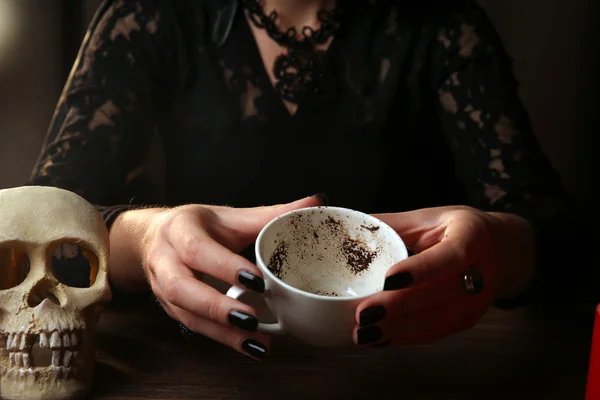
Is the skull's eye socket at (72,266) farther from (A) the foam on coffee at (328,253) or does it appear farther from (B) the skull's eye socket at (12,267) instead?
(A) the foam on coffee at (328,253)

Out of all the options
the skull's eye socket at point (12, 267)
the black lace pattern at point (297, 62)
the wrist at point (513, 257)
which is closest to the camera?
the skull's eye socket at point (12, 267)

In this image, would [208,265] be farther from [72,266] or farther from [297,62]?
[297,62]

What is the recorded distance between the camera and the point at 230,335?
0.46 m

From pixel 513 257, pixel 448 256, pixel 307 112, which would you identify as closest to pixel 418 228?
pixel 448 256

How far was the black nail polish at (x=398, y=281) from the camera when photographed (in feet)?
1.40

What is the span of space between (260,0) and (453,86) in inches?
9.8

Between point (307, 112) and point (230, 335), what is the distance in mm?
339

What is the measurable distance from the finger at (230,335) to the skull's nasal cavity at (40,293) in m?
0.08

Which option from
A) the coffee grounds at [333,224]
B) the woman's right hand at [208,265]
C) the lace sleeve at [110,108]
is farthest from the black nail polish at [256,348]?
the lace sleeve at [110,108]

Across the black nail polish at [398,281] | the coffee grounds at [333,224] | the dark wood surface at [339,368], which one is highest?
the coffee grounds at [333,224]

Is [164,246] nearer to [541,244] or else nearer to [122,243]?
[122,243]

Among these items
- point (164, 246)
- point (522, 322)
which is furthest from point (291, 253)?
point (522, 322)

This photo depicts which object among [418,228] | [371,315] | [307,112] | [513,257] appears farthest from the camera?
[307,112]

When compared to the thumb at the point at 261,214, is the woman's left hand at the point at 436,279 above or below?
below
